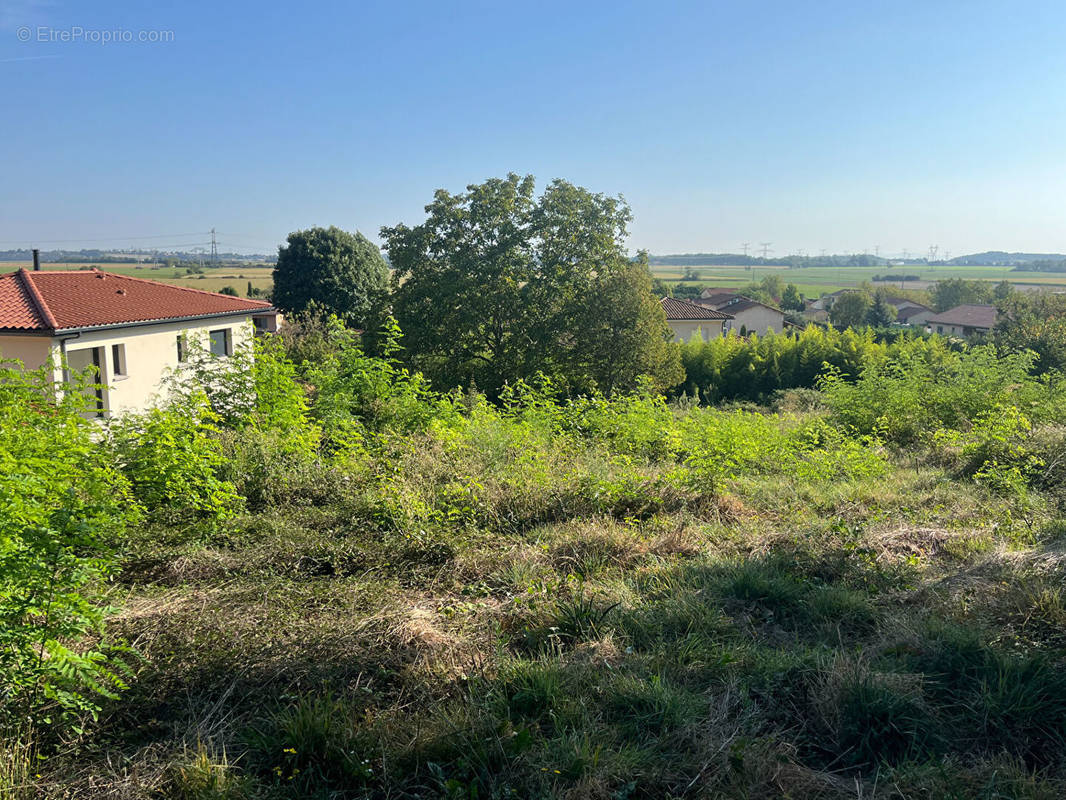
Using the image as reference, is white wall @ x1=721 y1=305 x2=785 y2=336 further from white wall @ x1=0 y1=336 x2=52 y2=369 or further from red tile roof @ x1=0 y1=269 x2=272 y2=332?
white wall @ x1=0 y1=336 x2=52 y2=369

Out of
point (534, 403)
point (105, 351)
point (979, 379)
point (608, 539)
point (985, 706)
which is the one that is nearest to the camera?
point (985, 706)

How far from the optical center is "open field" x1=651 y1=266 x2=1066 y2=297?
116m

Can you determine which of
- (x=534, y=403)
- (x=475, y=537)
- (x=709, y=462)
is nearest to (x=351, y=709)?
(x=475, y=537)

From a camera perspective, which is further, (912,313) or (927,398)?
(912,313)

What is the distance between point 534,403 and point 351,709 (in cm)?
745

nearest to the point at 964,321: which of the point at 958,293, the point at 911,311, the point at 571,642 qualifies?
the point at 911,311

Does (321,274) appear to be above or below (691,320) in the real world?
above

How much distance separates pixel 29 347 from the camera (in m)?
15.5

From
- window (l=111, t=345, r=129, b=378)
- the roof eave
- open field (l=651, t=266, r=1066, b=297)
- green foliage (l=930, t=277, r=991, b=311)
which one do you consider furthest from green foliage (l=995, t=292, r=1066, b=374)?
open field (l=651, t=266, r=1066, b=297)

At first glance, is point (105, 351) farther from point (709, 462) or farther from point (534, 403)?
point (709, 462)

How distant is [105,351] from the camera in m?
17.1

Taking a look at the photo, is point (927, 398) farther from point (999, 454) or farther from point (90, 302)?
point (90, 302)

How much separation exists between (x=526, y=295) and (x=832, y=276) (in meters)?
161

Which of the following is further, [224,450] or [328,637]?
[224,450]
